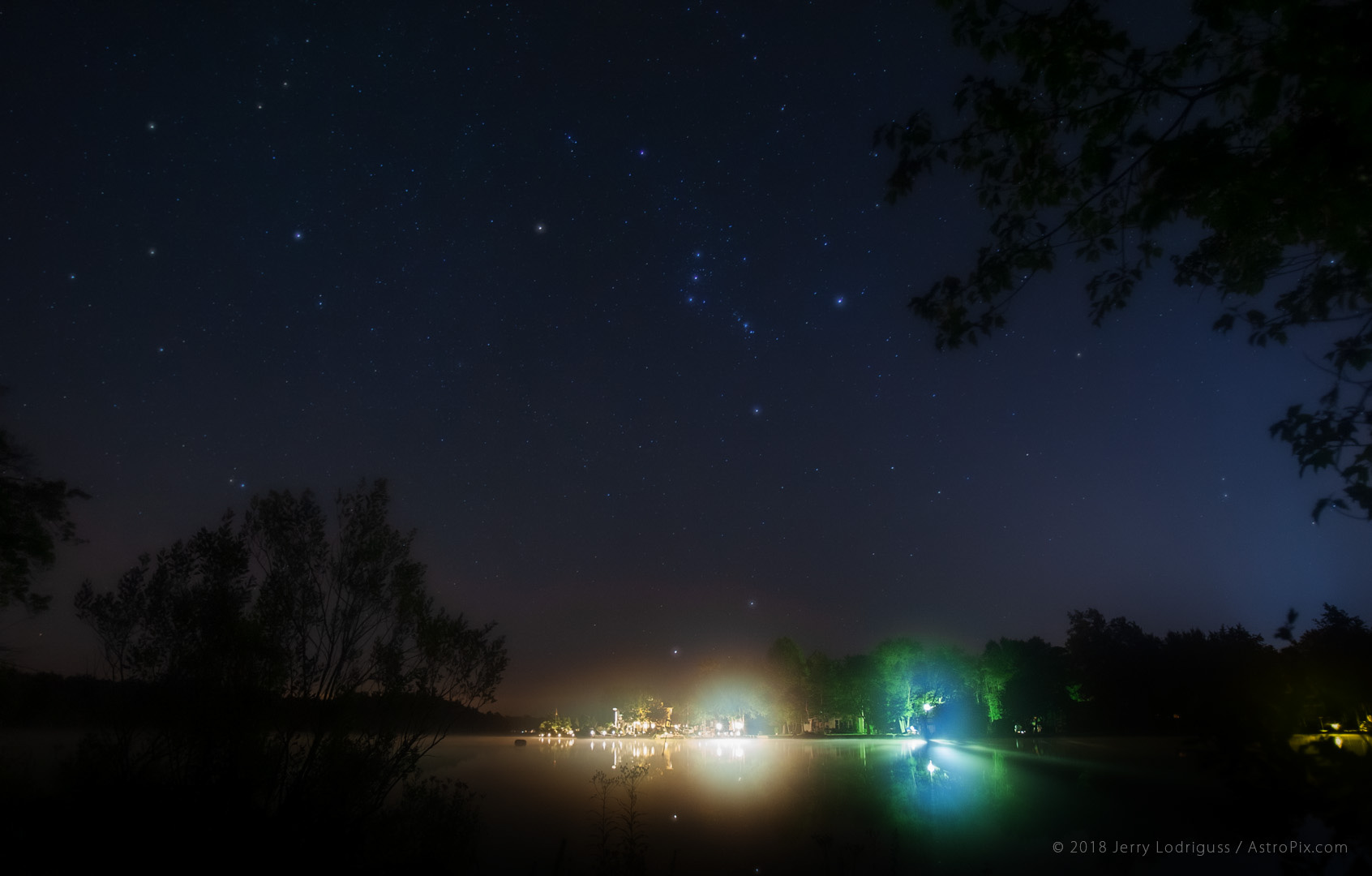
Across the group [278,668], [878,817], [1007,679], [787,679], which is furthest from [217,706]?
[787,679]

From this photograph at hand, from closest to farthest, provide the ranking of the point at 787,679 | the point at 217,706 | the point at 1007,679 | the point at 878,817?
the point at 217,706, the point at 878,817, the point at 1007,679, the point at 787,679

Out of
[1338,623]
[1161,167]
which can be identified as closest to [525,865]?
[1161,167]

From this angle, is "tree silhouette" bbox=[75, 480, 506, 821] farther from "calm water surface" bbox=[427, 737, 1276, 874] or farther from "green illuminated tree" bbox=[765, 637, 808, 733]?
"green illuminated tree" bbox=[765, 637, 808, 733]

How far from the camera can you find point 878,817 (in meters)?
20.8

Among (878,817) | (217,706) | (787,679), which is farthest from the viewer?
(787,679)

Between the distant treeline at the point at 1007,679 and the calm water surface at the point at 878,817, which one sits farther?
the distant treeline at the point at 1007,679

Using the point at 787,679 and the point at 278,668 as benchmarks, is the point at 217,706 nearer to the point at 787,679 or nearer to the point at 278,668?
the point at 278,668

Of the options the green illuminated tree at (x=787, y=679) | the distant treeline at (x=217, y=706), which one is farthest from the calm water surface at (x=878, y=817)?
the green illuminated tree at (x=787, y=679)

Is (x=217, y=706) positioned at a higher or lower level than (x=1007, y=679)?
higher

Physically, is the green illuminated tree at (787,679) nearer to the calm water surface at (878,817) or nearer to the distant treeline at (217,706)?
the calm water surface at (878,817)

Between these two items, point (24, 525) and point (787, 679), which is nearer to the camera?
point (24, 525)

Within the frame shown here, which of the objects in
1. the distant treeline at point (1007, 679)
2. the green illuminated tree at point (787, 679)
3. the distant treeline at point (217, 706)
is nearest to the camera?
the distant treeline at point (217, 706)

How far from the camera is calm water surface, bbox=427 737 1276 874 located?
1475cm

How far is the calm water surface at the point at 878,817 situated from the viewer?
1475cm
